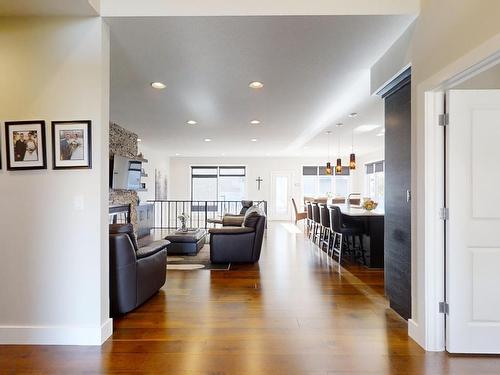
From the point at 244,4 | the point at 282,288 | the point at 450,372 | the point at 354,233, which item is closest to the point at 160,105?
the point at 244,4

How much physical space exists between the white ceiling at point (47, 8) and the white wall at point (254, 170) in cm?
992

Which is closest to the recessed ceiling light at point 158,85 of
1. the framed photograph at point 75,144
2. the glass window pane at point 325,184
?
the framed photograph at point 75,144

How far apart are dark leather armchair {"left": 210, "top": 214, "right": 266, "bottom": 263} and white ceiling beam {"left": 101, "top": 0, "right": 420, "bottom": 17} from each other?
10.7 feet

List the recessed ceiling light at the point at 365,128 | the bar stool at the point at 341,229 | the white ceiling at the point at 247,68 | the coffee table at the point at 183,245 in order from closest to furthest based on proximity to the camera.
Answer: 1. the white ceiling at the point at 247,68
2. the bar stool at the point at 341,229
3. the coffee table at the point at 183,245
4. the recessed ceiling light at the point at 365,128

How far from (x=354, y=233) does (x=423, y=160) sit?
10.0ft

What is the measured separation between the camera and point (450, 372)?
209cm

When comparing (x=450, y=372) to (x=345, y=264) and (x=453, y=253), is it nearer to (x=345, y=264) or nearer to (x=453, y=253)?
(x=453, y=253)

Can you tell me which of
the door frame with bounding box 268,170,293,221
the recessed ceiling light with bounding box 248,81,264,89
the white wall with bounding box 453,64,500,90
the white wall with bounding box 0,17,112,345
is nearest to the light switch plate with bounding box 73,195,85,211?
the white wall with bounding box 0,17,112,345

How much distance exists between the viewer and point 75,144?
248 centimetres

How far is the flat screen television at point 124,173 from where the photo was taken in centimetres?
619

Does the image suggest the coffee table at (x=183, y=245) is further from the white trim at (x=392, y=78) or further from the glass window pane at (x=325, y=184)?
the glass window pane at (x=325, y=184)

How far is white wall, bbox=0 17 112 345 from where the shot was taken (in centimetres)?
247

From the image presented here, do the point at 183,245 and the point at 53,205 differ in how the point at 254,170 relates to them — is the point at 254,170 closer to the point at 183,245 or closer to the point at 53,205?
the point at 183,245

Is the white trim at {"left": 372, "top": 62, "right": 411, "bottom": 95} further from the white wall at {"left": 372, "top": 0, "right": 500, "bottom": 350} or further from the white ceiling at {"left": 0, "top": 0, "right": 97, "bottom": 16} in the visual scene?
the white ceiling at {"left": 0, "top": 0, "right": 97, "bottom": 16}
